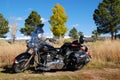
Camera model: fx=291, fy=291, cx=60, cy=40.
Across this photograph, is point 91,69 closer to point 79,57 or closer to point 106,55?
point 79,57

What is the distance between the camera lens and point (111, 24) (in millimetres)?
46438

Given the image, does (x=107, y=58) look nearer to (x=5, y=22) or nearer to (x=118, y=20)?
(x=118, y=20)

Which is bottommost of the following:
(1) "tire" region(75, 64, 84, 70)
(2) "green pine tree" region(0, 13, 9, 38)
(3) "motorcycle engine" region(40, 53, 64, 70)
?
(1) "tire" region(75, 64, 84, 70)

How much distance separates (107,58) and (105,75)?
345 centimetres

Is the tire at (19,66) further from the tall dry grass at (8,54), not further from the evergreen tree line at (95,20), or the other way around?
the evergreen tree line at (95,20)

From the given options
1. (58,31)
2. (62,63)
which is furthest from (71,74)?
(58,31)

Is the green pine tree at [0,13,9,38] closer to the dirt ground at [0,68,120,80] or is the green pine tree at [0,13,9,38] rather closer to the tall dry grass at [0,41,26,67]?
the tall dry grass at [0,41,26,67]

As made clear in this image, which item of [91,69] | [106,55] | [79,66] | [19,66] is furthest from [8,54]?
[106,55]

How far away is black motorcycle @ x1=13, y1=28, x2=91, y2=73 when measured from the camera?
392 inches

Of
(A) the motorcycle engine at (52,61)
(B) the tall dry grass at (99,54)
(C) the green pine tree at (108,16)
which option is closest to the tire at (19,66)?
(A) the motorcycle engine at (52,61)

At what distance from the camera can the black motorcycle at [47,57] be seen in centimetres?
996

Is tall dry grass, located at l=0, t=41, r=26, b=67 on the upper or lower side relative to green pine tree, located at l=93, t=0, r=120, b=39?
lower

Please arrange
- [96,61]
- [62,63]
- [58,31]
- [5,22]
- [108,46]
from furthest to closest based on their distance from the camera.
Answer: [5,22], [58,31], [108,46], [96,61], [62,63]

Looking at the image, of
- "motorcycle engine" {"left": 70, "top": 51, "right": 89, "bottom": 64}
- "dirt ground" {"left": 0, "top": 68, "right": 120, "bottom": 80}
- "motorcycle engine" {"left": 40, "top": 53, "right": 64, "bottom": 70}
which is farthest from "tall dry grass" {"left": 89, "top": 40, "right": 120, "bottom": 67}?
"motorcycle engine" {"left": 40, "top": 53, "right": 64, "bottom": 70}
